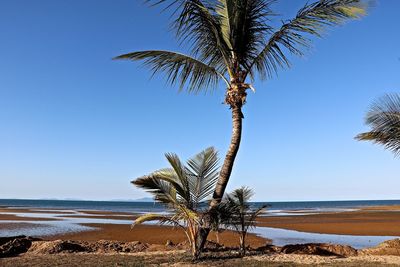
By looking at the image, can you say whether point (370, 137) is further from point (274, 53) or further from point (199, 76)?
point (199, 76)

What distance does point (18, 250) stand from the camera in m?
13.0

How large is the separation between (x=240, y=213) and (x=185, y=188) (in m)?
1.95

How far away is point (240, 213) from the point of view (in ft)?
39.1

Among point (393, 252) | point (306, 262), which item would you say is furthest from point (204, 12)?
point (393, 252)

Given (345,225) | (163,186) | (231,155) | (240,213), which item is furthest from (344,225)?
(163,186)

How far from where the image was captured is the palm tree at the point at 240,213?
36.2 ft

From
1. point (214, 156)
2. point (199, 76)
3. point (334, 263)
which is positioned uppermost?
point (199, 76)

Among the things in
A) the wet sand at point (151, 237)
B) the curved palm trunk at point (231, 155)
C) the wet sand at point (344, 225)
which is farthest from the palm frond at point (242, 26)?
the wet sand at point (344, 225)

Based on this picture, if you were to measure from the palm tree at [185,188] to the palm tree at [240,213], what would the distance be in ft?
1.96

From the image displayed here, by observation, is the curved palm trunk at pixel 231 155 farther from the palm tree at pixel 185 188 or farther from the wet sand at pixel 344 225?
the wet sand at pixel 344 225

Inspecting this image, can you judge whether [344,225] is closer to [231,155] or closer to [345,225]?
[345,225]

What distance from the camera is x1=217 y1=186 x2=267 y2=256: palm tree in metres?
11.0

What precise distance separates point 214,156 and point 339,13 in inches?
193

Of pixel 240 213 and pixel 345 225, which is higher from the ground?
pixel 240 213
